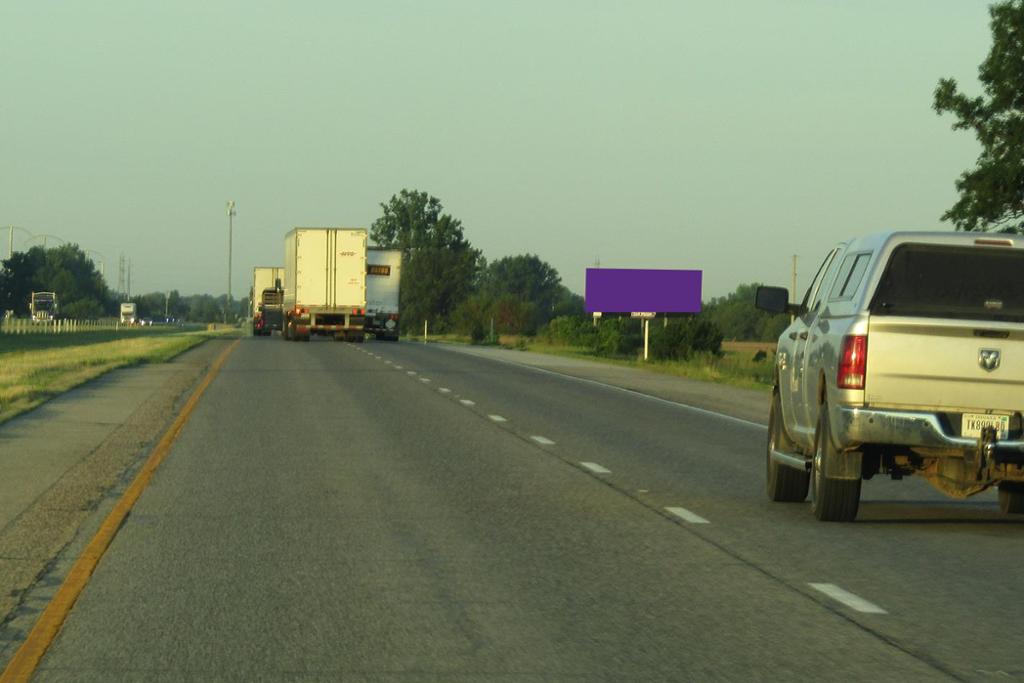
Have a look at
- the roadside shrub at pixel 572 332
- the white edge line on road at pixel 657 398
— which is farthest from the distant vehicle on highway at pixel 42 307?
the white edge line on road at pixel 657 398

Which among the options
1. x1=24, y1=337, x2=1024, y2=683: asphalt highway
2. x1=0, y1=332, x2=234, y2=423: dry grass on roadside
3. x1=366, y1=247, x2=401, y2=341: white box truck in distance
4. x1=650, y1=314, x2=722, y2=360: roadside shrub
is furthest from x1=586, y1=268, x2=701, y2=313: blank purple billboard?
x1=24, y1=337, x2=1024, y2=683: asphalt highway

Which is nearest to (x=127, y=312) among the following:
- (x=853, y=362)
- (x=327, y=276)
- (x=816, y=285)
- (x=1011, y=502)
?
(x=327, y=276)

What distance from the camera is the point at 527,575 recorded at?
9539mm

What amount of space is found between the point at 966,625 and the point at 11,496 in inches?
313

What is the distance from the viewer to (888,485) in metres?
15.1

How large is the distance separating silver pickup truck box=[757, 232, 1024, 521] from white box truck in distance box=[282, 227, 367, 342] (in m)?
51.0

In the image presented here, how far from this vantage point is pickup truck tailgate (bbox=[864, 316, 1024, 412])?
11.1 meters

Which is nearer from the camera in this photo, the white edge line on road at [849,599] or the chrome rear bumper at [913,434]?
the white edge line on road at [849,599]

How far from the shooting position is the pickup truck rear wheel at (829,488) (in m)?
11.8

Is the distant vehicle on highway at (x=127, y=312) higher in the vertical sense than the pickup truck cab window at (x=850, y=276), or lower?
lower

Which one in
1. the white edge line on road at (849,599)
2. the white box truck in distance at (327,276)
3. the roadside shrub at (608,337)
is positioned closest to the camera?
the white edge line on road at (849,599)

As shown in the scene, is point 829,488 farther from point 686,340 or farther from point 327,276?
point 327,276

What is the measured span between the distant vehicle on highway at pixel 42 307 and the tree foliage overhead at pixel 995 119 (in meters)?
101

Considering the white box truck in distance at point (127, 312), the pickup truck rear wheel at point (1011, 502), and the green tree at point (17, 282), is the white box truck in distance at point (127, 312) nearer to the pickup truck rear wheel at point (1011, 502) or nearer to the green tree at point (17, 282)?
the green tree at point (17, 282)
